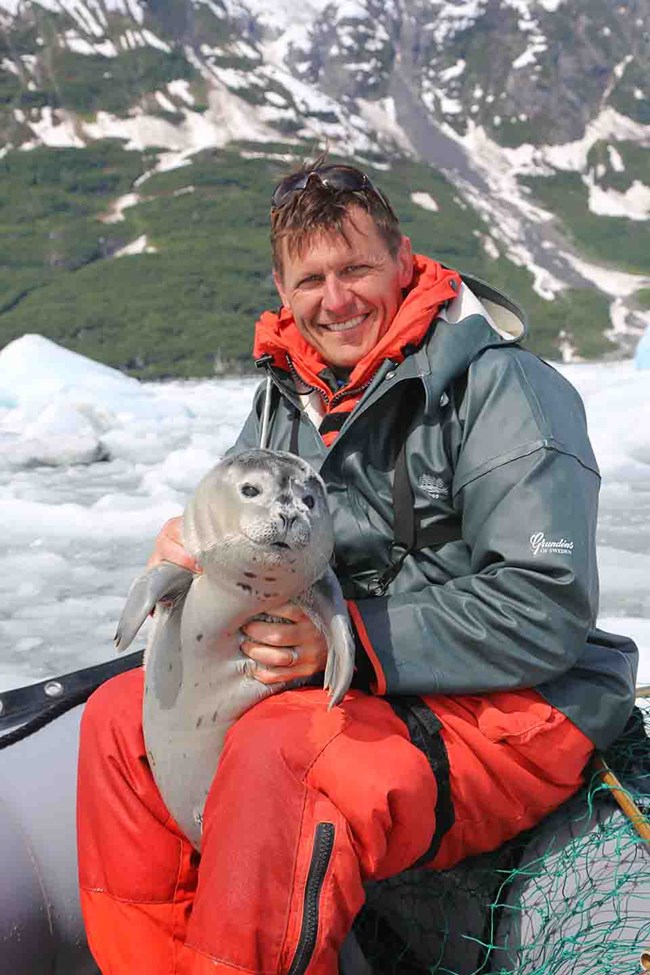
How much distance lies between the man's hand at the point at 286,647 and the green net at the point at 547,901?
17.0 inches

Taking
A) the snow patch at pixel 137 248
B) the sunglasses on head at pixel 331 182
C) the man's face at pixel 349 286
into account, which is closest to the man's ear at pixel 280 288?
the man's face at pixel 349 286

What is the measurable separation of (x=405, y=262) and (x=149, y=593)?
831mm

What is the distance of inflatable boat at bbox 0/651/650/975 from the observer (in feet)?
4.77

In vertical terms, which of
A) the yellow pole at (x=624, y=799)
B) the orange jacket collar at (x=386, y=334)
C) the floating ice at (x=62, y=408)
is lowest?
the floating ice at (x=62, y=408)

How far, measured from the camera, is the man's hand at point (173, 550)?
1.64 m

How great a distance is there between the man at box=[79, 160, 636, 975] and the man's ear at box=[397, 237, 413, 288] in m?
0.03

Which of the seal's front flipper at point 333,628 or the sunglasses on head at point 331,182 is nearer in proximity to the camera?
the seal's front flipper at point 333,628

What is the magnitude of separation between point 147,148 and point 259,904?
273 ft

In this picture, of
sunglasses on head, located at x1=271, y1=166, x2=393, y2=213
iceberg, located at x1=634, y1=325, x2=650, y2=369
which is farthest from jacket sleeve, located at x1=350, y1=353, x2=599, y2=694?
iceberg, located at x1=634, y1=325, x2=650, y2=369

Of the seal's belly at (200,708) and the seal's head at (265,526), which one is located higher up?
the seal's head at (265,526)

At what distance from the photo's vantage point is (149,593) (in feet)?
5.15

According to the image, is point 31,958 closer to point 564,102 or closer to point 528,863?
point 528,863

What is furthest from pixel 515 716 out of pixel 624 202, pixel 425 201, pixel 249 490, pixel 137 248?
pixel 624 202

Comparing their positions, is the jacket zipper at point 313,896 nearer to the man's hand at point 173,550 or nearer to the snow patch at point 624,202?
the man's hand at point 173,550
